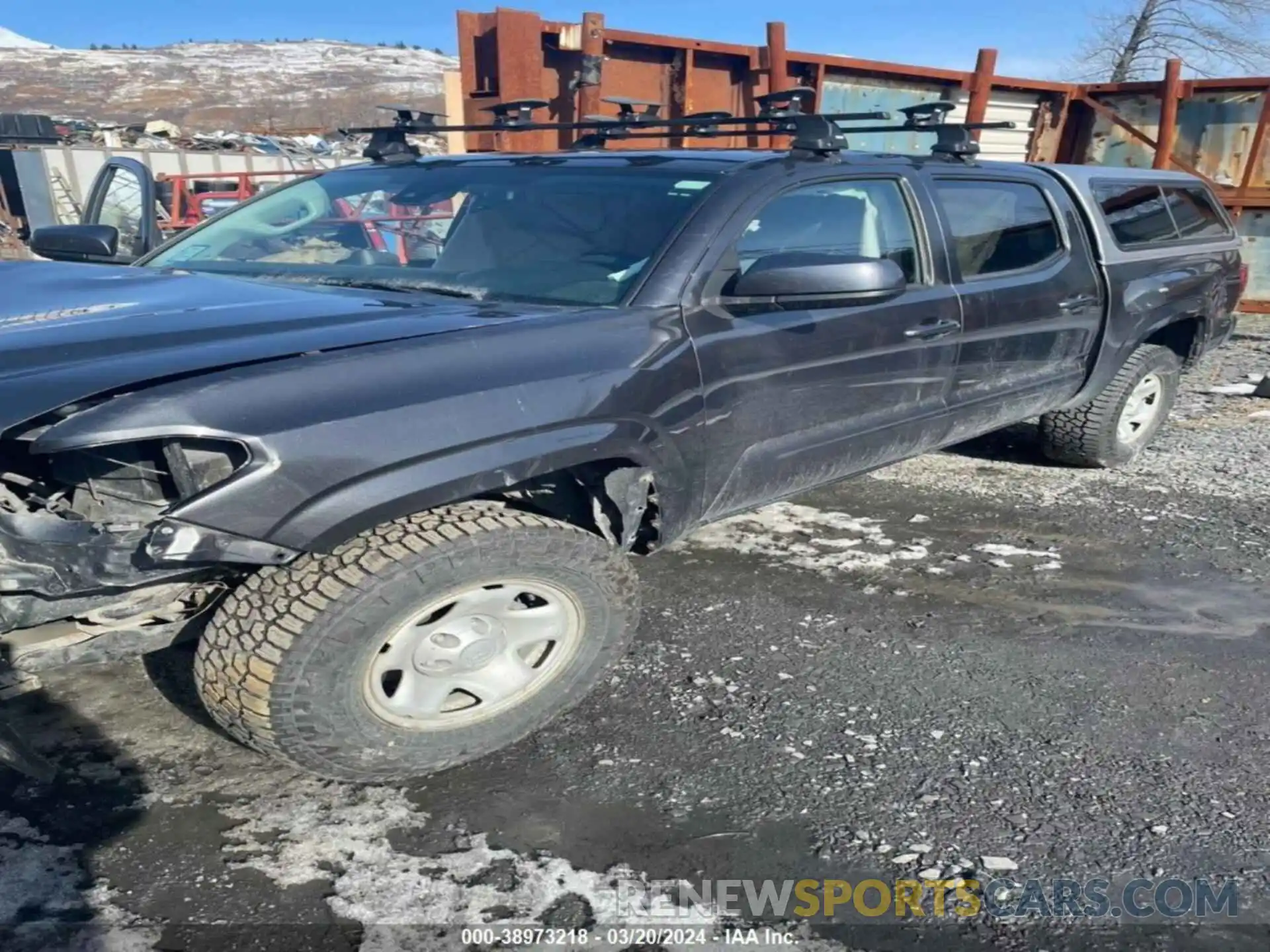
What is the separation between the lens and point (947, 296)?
359 cm

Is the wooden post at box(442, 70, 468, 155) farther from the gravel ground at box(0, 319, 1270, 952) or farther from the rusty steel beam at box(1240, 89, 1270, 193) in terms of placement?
the rusty steel beam at box(1240, 89, 1270, 193)

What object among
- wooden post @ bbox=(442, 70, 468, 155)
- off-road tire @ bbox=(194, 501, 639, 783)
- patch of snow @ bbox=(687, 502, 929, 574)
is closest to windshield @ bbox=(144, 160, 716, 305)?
off-road tire @ bbox=(194, 501, 639, 783)

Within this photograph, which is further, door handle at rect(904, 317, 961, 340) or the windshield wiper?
door handle at rect(904, 317, 961, 340)

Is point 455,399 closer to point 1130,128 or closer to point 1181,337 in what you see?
point 1181,337

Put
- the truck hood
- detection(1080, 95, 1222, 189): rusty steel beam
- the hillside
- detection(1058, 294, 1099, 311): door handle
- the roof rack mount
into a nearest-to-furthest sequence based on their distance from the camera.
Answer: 1. the truck hood
2. the roof rack mount
3. detection(1058, 294, 1099, 311): door handle
4. detection(1080, 95, 1222, 189): rusty steel beam
5. the hillside

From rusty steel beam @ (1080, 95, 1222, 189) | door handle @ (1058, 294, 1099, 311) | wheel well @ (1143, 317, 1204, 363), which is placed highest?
rusty steel beam @ (1080, 95, 1222, 189)

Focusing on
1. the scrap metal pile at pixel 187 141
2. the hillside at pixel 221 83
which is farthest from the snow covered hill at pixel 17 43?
the scrap metal pile at pixel 187 141

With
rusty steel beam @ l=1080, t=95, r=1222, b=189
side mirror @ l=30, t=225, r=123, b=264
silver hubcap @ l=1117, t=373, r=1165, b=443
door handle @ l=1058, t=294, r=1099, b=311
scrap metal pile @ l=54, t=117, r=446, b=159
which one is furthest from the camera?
scrap metal pile @ l=54, t=117, r=446, b=159

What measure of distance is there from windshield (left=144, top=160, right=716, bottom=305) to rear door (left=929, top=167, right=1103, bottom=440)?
125 centimetres

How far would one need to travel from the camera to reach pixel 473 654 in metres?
2.47

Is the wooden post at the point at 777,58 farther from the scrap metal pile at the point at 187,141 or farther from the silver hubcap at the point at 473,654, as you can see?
the scrap metal pile at the point at 187,141

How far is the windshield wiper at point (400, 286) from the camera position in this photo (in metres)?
2.90

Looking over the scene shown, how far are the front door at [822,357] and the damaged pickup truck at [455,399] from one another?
1 centimetres

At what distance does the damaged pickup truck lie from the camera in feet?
6.59
